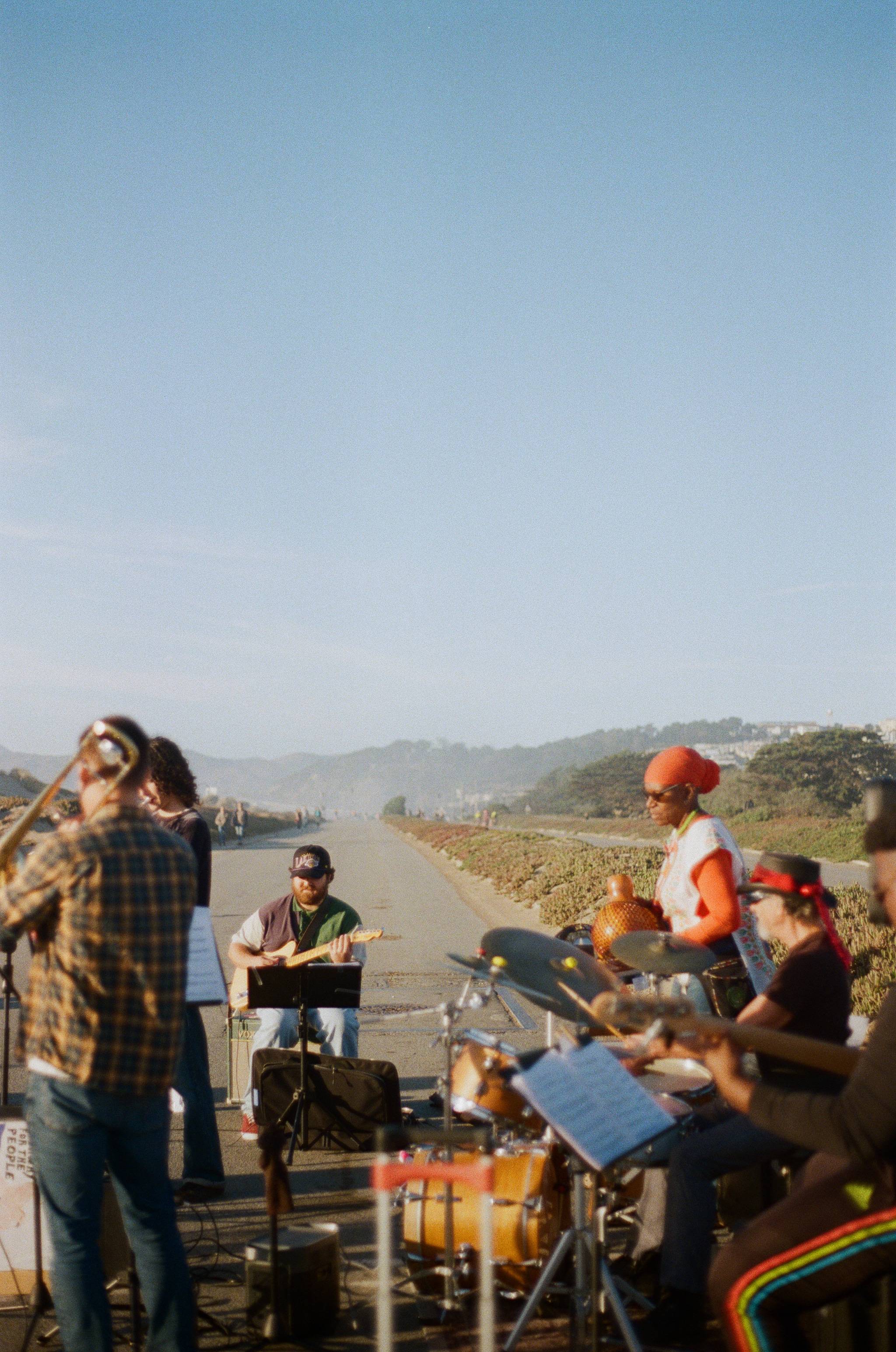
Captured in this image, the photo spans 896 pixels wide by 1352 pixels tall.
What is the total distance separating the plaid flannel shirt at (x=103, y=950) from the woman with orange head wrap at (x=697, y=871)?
8.22ft

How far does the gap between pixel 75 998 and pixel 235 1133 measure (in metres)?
4.63

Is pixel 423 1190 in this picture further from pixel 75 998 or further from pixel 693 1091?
pixel 75 998

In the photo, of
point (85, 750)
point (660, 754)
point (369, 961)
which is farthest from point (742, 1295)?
point (369, 961)

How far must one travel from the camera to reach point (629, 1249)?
16.4ft

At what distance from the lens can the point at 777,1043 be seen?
128 inches

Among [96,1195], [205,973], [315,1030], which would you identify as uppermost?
[205,973]

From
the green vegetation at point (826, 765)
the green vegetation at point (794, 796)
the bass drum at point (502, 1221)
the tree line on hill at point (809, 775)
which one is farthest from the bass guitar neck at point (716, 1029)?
the green vegetation at point (826, 765)

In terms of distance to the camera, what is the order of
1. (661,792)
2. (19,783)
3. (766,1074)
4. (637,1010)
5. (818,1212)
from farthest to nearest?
(19,783) → (661,792) → (766,1074) → (818,1212) → (637,1010)

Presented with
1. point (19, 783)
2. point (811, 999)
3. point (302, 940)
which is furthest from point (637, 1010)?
point (19, 783)

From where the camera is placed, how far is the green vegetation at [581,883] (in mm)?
10945

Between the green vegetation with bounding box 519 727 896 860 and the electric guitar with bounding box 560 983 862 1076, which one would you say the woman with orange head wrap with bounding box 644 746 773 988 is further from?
the green vegetation with bounding box 519 727 896 860

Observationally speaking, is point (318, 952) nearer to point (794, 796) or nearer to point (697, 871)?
point (697, 871)

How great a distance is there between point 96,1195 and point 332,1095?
12.5ft

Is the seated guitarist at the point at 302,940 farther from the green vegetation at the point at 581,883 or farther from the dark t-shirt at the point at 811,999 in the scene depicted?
the green vegetation at the point at 581,883
